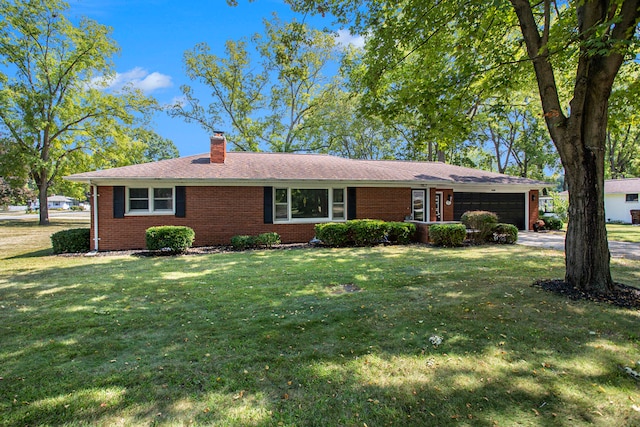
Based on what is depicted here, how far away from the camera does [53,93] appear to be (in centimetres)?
2447

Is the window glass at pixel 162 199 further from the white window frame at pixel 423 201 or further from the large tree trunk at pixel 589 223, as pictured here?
the large tree trunk at pixel 589 223

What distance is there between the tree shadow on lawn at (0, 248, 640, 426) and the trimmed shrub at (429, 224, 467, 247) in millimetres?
5134

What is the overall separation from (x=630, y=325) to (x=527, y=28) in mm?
4904

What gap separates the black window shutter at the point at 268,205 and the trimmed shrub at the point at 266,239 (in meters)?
0.86

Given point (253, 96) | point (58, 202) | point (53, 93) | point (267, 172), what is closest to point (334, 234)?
point (267, 172)

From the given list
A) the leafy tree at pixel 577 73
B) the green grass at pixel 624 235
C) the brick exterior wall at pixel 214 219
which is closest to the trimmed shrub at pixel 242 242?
the brick exterior wall at pixel 214 219

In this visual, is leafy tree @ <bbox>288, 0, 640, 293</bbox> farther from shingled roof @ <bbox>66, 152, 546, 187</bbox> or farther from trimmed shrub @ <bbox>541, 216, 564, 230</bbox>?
trimmed shrub @ <bbox>541, 216, 564, 230</bbox>

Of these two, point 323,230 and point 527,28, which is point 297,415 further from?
point 323,230

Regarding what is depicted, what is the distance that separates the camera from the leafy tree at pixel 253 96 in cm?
2761

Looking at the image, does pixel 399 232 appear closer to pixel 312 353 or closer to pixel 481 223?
pixel 481 223

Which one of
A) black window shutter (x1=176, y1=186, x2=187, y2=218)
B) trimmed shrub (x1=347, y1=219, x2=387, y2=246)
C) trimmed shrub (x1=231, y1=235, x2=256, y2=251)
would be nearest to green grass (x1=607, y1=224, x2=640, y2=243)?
trimmed shrub (x1=347, y1=219, x2=387, y2=246)

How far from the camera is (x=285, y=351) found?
341 centimetres

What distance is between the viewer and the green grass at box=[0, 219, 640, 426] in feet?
8.09

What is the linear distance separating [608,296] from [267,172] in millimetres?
10749
